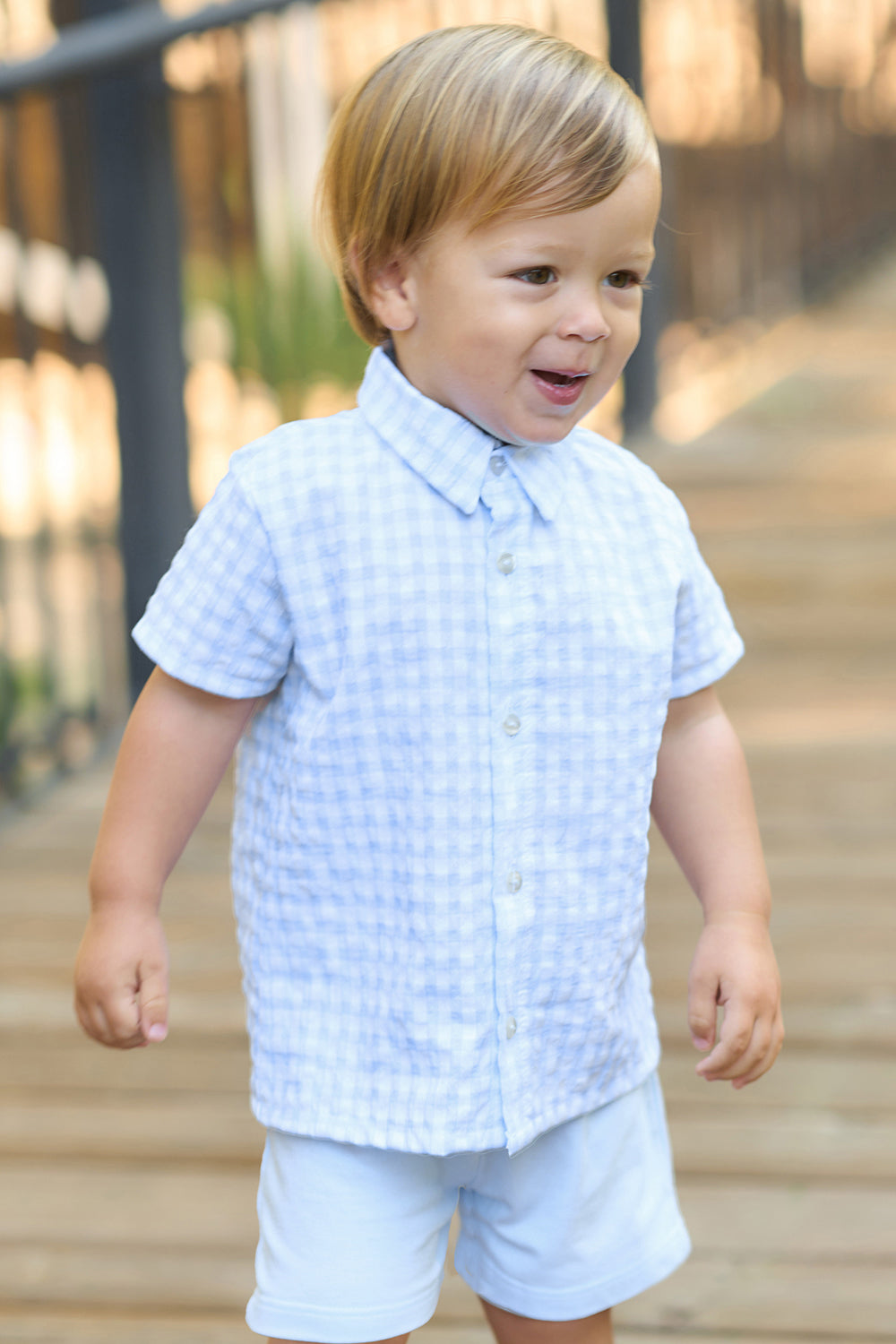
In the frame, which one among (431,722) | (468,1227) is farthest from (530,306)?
(468,1227)

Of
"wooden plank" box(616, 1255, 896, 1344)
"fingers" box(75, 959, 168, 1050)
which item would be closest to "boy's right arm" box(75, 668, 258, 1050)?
"fingers" box(75, 959, 168, 1050)

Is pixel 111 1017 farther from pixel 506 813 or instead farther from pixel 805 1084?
pixel 805 1084

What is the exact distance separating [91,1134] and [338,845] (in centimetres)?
73

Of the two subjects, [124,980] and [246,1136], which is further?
[246,1136]

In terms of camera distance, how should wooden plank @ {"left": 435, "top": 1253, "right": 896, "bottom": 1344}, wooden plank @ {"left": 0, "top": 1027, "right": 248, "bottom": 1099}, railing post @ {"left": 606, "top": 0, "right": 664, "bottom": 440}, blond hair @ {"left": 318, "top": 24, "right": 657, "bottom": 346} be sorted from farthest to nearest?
railing post @ {"left": 606, "top": 0, "right": 664, "bottom": 440} < wooden plank @ {"left": 0, "top": 1027, "right": 248, "bottom": 1099} < wooden plank @ {"left": 435, "top": 1253, "right": 896, "bottom": 1344} < blond hair @ {"left": 318, "top": 24, "right": 657, "bottom": 346}

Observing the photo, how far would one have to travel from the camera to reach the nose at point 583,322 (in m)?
0.92

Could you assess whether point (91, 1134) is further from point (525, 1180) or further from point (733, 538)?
point (733, 538)

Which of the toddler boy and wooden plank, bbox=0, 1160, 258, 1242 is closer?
the toddler boy

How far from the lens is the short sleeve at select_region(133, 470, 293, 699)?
3.17 feet

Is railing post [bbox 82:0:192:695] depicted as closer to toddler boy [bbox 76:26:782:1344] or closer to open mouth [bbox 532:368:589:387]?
toddler boy [bbox 76:26:782:1344]

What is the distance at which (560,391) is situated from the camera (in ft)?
3.14

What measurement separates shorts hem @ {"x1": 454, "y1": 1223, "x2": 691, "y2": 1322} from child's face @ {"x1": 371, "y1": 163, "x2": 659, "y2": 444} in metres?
0.52

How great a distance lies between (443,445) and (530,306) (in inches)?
3.9

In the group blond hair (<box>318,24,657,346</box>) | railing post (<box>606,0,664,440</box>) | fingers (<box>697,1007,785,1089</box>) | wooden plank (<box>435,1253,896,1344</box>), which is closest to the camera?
blond hair (<box>318,24,657,346</box>)
